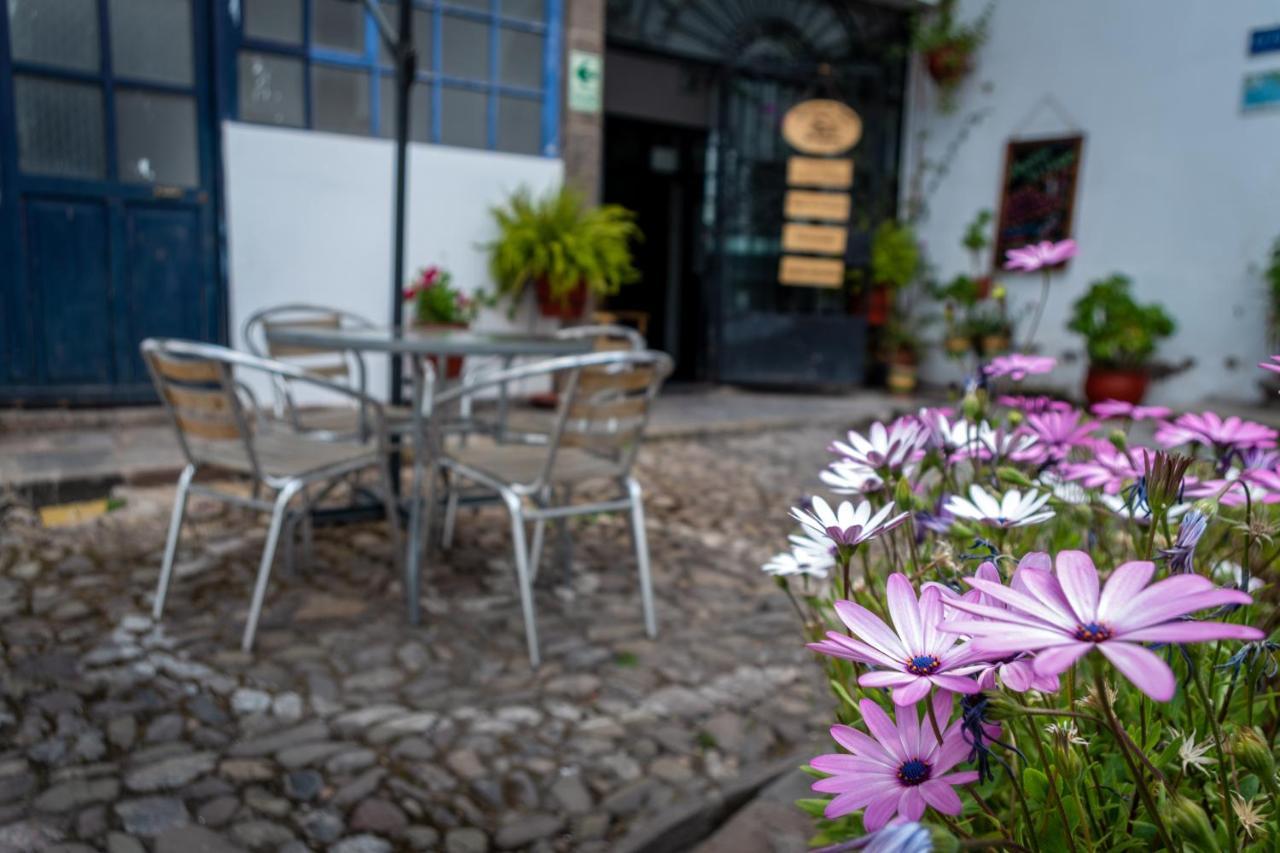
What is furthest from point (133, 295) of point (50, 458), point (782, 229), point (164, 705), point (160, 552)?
point (782, 229)

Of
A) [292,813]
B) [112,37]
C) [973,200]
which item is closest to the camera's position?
[292,813]

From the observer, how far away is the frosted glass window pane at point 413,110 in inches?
222

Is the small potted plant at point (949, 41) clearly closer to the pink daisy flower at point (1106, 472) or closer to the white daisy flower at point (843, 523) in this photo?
the pink daisy flower at point (1106, 472)

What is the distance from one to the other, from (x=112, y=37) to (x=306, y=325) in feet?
8.55

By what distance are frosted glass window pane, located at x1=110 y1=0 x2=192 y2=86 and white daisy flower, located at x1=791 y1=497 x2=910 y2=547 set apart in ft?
18.2

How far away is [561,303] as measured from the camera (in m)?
6.10

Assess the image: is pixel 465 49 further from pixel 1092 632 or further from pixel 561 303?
pixel 1092 632

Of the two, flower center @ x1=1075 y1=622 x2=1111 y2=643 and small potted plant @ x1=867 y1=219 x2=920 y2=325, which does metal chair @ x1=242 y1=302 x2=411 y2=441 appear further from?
small potted plant @ x1=867 y1=219 x2=920 y2=325

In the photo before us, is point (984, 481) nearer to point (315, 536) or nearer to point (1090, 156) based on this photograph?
point (315, 536)

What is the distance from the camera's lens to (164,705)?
206 centimetres

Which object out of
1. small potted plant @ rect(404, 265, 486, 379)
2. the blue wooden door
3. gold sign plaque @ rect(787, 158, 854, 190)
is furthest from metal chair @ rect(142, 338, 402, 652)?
gold sign plaque @ rect(787, 158, 854, 190)

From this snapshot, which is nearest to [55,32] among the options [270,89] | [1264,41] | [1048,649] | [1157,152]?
[270,89]

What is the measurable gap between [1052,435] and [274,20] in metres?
5.46

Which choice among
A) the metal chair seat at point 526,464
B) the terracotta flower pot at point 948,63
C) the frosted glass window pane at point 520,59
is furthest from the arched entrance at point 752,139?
the metal chair seat at point 526,464
